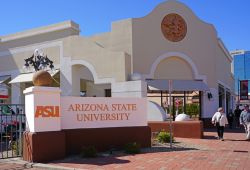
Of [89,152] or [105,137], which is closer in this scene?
[89,152]

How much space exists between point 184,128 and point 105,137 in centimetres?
638

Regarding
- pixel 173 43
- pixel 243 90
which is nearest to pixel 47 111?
pixel 173 43

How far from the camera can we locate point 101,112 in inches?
528

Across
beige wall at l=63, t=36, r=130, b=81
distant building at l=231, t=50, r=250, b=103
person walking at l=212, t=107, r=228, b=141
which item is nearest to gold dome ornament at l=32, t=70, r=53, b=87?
person walking at l=212, t=107, r=228, b=141

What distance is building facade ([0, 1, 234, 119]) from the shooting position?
2319cm

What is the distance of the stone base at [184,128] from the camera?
18.1 meters

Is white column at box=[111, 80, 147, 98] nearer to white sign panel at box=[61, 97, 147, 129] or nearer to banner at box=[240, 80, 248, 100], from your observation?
white sign panel at box=[61, 97, 147, 129]

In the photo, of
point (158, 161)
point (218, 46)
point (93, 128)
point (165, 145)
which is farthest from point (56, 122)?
point (218, 46)

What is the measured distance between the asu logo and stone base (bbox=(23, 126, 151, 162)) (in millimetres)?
568

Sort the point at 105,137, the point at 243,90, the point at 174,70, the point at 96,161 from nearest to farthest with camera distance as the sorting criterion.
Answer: the point at 96,161 → the point at 105,137 → the point at 174,70 → the point at 243,90

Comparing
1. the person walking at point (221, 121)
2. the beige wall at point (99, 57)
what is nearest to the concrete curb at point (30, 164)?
the person walking at point (221, 121)

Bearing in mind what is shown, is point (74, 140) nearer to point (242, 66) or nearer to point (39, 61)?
point (39, 61)

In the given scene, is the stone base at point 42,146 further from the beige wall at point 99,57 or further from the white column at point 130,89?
the beige wall at point 99,57

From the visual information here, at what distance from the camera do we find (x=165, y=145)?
15.0 metres
